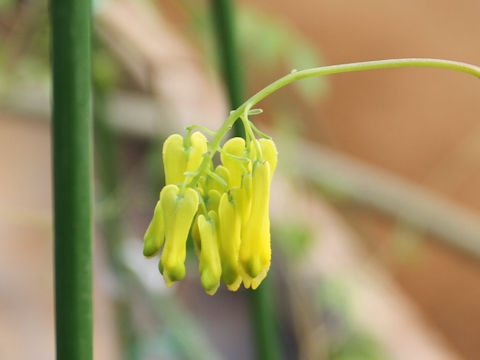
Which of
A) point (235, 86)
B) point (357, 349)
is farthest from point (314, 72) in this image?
point (357, 349)

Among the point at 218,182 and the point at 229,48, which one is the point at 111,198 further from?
the point at 218,182

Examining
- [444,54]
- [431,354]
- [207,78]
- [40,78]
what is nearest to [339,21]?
[444,54]

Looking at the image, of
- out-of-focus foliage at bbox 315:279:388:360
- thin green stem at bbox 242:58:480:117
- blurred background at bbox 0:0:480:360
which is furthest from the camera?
out-of-focus foliage at bbox 315:279:388:360

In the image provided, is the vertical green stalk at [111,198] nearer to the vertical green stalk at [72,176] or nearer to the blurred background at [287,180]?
the blurred background at [287,180]

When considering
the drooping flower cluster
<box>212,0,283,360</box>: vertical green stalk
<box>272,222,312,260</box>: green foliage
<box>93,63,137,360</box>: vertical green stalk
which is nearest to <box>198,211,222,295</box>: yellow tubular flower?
the drooping flower cluster

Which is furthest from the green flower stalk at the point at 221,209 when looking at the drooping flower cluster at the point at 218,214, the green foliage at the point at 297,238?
the green foliage at the point at 297,238

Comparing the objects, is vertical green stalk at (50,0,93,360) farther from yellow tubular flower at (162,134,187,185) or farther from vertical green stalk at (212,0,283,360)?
vertical green stalk at (212,0,283,360)

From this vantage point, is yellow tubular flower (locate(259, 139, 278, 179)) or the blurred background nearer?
yellow tubular flower (locate(259, 139, 278, 179))
